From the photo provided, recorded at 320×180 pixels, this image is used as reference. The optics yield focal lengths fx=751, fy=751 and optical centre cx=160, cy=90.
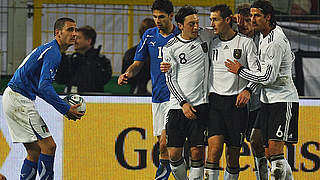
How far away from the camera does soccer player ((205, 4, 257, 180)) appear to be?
8.27 m

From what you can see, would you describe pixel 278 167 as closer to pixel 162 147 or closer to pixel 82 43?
pixel 162 147

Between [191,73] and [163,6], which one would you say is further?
[163,6]

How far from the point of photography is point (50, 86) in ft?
27.8

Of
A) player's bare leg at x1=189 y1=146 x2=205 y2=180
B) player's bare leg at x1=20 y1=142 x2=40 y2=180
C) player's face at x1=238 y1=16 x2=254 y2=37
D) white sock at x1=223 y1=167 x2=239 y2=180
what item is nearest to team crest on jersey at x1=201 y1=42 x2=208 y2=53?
player's face at x1=238 y1=16 x2=254 y2=37

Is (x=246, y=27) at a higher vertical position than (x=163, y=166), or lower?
higher

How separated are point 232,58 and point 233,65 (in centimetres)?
12

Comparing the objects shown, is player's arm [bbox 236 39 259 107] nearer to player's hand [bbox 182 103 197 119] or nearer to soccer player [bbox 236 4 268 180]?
player's hand [bbox 182 103 197 119]

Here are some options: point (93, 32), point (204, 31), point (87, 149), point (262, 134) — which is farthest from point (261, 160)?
point (93, 32)

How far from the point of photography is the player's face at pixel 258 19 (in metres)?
8.23

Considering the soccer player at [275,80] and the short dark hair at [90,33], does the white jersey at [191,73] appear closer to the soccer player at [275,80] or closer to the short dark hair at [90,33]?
the soccer player at [275,80]

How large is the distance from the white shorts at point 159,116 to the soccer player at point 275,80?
4.35 ft

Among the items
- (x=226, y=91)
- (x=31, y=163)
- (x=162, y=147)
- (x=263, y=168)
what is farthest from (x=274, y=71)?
(x=31, y=163)

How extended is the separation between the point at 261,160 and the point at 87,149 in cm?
242

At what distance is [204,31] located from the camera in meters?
8.61
